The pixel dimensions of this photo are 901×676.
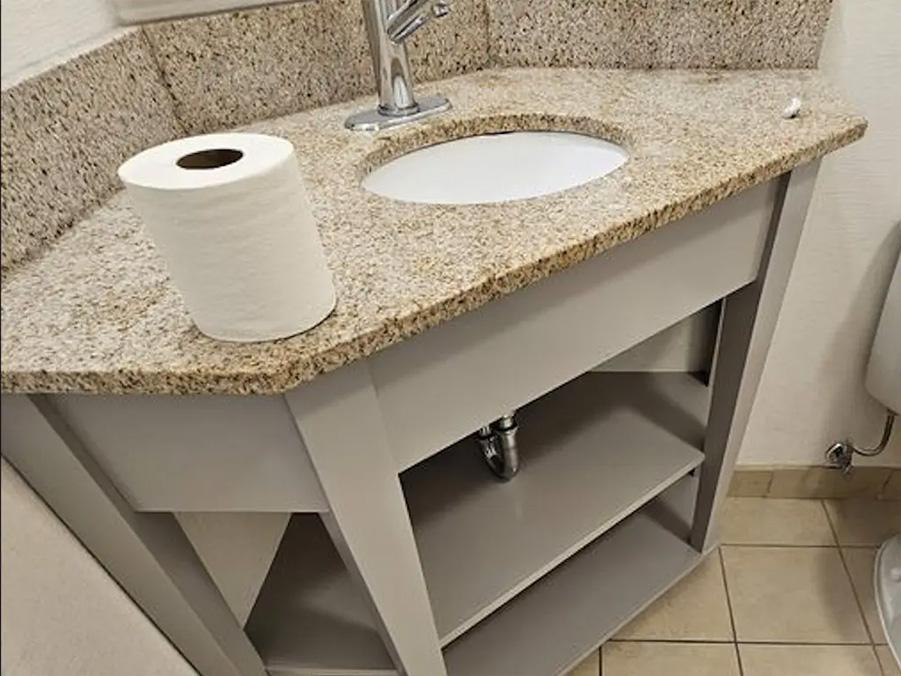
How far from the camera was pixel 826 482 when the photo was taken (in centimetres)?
134

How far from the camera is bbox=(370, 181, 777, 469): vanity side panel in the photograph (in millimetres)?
568

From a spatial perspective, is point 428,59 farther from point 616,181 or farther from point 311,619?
point 311,619

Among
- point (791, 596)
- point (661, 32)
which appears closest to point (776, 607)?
point (791, 596)

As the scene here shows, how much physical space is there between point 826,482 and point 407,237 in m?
1.18

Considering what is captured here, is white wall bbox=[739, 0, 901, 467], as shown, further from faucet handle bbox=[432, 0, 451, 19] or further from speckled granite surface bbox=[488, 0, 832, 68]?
faucet handle bbox=[432, 0, 451, 19]

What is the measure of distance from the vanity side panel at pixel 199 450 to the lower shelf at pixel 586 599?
616mm

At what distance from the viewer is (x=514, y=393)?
0.64 meters

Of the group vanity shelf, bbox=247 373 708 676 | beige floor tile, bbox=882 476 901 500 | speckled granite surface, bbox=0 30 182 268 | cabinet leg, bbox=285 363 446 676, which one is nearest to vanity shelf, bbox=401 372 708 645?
vanity shelf, bbox=247 373 708 676

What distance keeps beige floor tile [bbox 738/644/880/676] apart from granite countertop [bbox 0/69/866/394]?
88 centimetres

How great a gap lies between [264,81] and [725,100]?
589mm

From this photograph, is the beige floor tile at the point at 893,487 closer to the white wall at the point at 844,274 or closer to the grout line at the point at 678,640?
the white wall at the point at 844,274

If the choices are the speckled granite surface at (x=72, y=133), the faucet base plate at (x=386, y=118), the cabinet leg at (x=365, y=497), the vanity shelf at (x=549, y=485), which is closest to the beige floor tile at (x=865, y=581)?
the vanity shelf at (x=549, y=485)

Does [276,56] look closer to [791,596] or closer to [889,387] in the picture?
[889,387]

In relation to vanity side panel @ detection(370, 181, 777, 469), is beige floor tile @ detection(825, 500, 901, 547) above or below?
below
